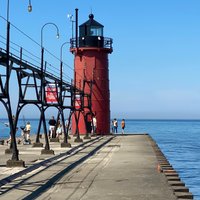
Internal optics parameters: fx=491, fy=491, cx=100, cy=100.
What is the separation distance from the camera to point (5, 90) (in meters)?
16.9

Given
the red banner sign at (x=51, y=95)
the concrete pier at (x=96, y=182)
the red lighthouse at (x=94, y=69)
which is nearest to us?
the concrete pier at (x=96, y=182)

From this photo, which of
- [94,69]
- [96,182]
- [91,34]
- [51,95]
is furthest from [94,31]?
[96,182]

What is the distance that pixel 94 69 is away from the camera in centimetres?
4781

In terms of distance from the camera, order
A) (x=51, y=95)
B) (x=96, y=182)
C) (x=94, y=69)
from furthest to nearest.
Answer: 1. (x=94, y=69)
2. (x=51, y=95)
3. (x=96, y=182)

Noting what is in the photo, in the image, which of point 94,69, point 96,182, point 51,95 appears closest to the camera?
point 96,182

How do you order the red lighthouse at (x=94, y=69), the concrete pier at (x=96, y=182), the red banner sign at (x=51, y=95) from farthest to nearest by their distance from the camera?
the red lighthouse at (x=94, y=69)
the red banner sign at (x=51, y=95)
the concrete pier at (x=96, y=182)

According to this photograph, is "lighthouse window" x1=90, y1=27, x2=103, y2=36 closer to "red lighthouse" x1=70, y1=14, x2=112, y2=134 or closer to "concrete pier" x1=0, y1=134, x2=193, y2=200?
"red lighthouse" x1=70, y1=14, x2=112, y2=134

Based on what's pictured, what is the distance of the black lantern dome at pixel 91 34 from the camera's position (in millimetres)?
48594

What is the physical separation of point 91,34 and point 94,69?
146 inches

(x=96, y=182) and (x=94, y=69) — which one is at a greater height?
(x=94, y=69)

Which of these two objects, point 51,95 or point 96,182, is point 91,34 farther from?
point 96,182

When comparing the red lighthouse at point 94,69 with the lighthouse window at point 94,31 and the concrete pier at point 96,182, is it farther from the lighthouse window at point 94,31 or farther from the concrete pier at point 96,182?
the concrete pier at point 96,182

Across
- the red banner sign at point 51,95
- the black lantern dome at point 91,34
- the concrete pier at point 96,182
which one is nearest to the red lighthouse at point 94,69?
the black lantern dome at point 91,34

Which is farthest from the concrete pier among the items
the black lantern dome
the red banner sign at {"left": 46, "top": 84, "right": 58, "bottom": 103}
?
the black lantern dome
